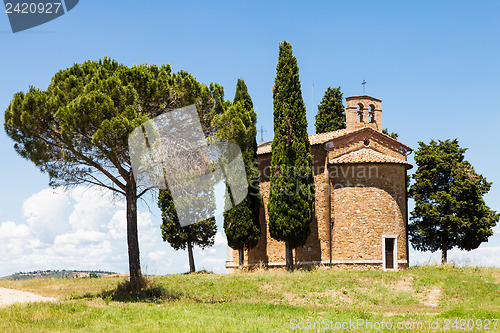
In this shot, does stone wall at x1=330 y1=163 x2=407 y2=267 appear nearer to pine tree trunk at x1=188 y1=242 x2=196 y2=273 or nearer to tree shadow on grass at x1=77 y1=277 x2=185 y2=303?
tree shadow on grass at x1=77 y1=277 x2=185 y2=303

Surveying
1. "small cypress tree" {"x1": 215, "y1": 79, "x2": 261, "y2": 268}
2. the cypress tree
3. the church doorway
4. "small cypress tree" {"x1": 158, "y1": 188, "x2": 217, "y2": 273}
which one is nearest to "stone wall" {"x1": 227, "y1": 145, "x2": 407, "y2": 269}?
the church doorway

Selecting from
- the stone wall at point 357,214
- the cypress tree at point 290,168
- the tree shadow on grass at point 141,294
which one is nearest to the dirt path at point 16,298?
the tree shadow on grass at point 141,294

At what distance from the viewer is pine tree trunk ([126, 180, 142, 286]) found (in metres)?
20.6

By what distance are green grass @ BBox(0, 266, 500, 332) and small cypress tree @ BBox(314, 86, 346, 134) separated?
1432cm

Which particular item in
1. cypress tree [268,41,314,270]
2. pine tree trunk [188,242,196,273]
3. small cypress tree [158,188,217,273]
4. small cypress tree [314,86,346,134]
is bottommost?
pine tree trunk [188,242,196,273]

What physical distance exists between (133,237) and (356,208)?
12.2 metres

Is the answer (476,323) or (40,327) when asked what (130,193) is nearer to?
(40,327)

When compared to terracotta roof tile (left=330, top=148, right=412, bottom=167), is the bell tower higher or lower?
higher

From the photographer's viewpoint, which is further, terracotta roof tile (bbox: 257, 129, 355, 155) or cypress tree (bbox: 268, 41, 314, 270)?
terracotta roof tile (bbox: 257, 129, 355, 155)

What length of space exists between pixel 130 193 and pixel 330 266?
11948mm

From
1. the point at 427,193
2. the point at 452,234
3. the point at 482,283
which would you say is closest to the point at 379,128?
the point at 427,193

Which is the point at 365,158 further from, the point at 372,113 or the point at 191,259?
the point at 191,259

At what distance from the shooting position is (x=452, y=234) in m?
31.0

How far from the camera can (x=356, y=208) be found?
27062 mm
